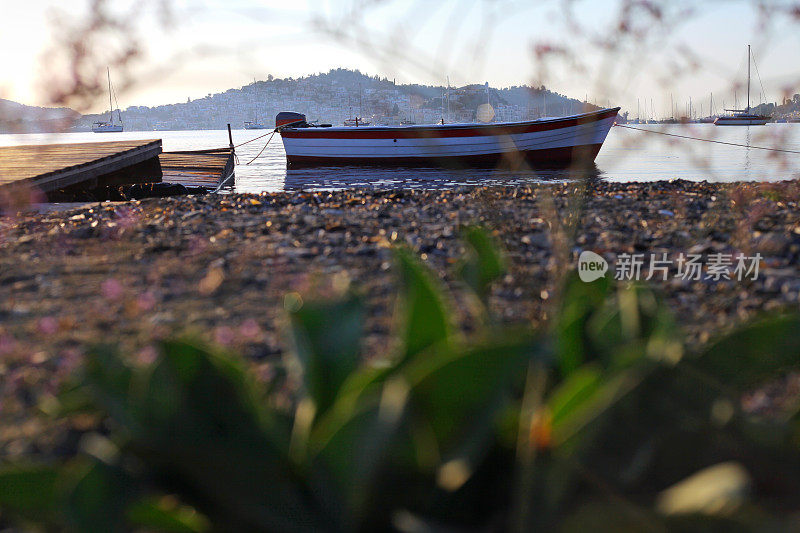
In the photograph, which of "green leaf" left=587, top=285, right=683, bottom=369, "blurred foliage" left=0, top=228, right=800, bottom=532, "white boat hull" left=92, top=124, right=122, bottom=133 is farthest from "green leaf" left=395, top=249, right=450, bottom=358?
"white boat hull" left=92, top=124, right=122, bottom=133

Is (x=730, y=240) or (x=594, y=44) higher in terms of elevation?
(x=594, y=44)

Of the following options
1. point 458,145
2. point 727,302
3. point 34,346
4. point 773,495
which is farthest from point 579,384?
point 458,145

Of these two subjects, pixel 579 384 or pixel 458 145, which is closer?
pixel 579 384

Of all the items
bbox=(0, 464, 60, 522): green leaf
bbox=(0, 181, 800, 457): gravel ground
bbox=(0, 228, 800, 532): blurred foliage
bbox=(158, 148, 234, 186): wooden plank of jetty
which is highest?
bbox=(158, 148, 234, 186): wooden plank of jetty

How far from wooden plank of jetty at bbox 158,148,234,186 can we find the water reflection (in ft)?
6.48

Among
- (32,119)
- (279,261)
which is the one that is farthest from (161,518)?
(279,261)

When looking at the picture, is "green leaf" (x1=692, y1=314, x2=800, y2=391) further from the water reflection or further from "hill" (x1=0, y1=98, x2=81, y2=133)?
the water reflection

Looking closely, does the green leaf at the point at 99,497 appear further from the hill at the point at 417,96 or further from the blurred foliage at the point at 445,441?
the hill at the point at 417,96

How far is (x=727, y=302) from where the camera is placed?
112 inches

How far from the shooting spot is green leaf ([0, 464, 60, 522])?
738 mm

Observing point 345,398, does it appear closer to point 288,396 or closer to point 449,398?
point 449,398

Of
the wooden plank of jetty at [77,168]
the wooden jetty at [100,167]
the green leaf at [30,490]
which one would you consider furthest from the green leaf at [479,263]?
the wooden plank of jetty at [77,168]

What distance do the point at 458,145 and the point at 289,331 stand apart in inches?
741

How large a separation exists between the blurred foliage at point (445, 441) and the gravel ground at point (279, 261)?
9.2 inches
